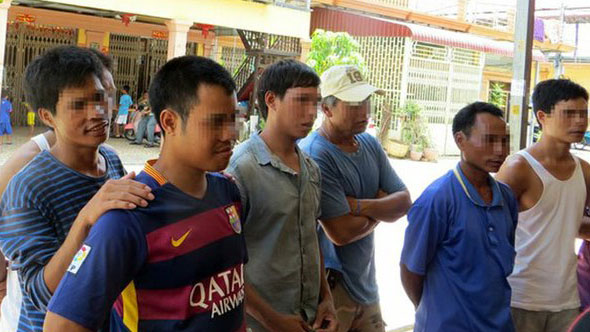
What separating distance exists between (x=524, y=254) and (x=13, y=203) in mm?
2246

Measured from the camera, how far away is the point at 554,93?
3.26 metres

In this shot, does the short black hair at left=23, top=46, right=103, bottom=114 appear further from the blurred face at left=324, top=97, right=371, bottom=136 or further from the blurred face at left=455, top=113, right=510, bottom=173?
the blurred face at left=455, top=113, right=510, bottom=173

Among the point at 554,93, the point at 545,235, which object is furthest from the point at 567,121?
the point at 545,235

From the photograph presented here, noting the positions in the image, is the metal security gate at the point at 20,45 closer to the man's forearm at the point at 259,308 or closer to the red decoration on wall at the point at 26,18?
the red decoration on wall at the point at 26,18

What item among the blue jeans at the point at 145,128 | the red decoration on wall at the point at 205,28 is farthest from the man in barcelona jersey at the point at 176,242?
the red decoration on wall at the point at 205,28

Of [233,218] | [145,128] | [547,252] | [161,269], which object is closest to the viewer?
[161,269]

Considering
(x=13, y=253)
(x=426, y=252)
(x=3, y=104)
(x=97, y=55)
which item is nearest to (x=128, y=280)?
(x=13, y=253)

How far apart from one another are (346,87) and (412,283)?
2.95ft

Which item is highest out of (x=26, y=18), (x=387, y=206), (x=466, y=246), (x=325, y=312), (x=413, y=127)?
(x=26, y=18)

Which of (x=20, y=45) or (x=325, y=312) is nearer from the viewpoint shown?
(x=325, y=312)

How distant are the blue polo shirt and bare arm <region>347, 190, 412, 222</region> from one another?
0.29 m

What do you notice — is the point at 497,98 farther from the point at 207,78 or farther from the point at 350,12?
the point at 207,78

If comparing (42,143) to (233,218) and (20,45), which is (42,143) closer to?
(233,218)

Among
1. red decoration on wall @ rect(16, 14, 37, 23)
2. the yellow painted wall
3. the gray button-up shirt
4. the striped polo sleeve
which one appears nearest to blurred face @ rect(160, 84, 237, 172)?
the striped polo sleeve
